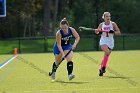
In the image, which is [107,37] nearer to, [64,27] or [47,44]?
[64,27]

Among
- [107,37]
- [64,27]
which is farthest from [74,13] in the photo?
[64,27]

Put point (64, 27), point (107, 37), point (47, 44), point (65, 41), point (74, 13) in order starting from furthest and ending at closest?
point (74, 13)
point (47, 44)
point (107, 37)
point (65, 41)
point (64, 27)

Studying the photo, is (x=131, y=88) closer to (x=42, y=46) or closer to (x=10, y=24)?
(x=42, y=46)

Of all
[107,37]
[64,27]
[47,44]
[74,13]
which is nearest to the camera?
[64,27]

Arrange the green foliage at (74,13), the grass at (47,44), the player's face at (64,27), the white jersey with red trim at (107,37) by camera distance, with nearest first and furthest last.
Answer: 1. the player's face at (64,27)
2. the white jersey with red trim at (107,37)
3. the grass at (47,44)
4. the green foliage at (74,13)

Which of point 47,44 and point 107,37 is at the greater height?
point 107,37

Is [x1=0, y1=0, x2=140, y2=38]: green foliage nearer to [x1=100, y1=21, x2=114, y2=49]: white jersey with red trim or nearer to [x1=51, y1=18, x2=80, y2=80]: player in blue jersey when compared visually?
[x1=100, y1=21, x2=114, y2=49]: white jersey with red trim

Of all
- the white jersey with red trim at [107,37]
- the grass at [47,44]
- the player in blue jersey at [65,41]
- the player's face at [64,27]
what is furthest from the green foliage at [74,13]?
the player's face at [64,27]

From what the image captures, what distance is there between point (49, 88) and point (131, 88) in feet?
6.01

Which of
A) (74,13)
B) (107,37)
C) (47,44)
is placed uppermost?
(107,37)

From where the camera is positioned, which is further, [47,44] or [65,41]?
[47,44]

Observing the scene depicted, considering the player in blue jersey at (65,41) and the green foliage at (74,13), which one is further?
the green foliage at (74,13)

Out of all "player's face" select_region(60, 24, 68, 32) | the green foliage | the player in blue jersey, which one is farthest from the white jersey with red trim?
the green foliage

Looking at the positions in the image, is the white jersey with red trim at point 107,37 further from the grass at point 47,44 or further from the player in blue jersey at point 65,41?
the grass at point 47,44
